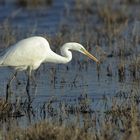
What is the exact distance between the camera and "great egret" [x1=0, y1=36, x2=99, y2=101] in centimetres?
1213

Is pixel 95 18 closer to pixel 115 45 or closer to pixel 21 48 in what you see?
pixel 115 45

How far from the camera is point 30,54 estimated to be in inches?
489

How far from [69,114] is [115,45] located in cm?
596

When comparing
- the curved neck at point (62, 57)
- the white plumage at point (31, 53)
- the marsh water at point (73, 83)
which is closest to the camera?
the marsh water at point (73, 83)

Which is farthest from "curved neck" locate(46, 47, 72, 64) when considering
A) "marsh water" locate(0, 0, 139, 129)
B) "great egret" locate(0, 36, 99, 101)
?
"marsh water" locate(0, 0, 139, 129)

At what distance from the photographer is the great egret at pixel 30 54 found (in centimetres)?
1213

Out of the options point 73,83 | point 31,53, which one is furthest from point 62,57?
point 73,83

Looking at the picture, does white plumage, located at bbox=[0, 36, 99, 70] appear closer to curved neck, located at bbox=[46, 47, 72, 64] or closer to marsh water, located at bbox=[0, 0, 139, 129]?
curved neck, located at bbox=[46, 47, 72, 64]

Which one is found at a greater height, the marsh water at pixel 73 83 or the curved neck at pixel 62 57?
the curved neck at pixel 62 57

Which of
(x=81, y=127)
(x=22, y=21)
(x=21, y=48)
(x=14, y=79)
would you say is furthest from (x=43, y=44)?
(x=22, y=21)

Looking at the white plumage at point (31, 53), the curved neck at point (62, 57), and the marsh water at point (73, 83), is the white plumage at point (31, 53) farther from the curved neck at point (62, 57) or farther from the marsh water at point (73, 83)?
the marsh water at point (73, 83)

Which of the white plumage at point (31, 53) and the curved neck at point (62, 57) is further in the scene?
the curved neck at point (62, 57)

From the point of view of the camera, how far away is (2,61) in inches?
467

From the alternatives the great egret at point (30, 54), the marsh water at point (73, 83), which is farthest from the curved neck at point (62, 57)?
the marsh water at point (73, 83)
